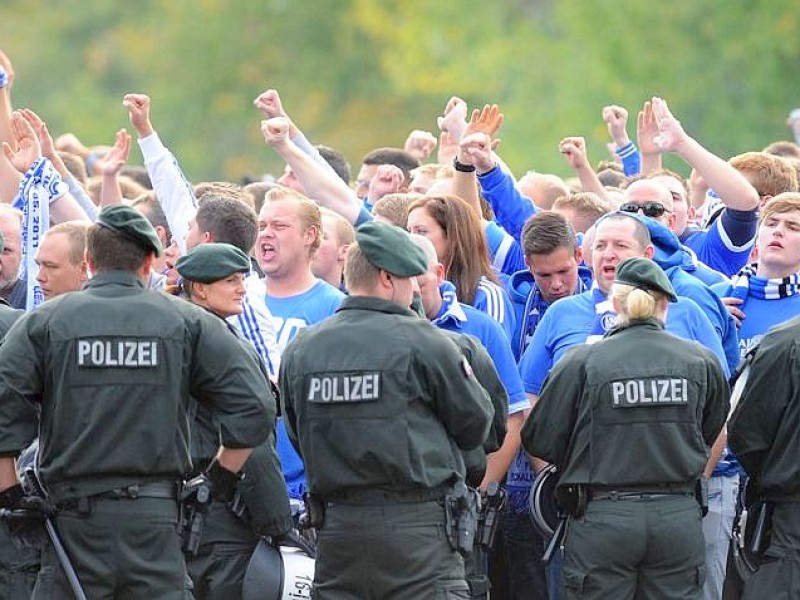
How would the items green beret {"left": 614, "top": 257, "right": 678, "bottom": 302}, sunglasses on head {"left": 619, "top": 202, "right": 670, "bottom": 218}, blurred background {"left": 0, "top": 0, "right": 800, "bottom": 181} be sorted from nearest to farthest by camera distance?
green beret {"left": 614, "top": 257, "right": 678, "bottom": 302} → sunglasses on head {"left": 619, "top": 202, "right": 670, "bottom": 218} → blurred background {"left": 0, "top": 0, "right": 800, "bottom": 181}

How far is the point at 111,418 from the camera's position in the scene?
26.1 ft

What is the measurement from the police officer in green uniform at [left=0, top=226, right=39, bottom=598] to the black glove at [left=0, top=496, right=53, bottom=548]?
2.43ft

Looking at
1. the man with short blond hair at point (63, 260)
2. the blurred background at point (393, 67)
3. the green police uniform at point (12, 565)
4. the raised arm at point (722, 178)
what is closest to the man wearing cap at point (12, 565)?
the green police uniform at point (12, 565)

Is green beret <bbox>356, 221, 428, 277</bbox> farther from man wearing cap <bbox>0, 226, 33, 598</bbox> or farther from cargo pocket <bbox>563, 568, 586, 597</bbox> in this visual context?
man wearing cap <bbox>0, 226, 33, 598</bbox>

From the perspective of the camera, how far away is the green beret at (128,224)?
8.12 m

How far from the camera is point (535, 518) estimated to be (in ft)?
29.7

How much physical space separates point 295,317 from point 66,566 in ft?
6.77

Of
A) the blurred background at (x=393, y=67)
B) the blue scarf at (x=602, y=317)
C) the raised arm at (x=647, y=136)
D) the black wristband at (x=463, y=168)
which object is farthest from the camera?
the blurred background at (x=393, y=67)

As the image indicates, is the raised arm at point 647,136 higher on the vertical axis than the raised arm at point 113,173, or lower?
higher

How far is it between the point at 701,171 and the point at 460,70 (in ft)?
66.3

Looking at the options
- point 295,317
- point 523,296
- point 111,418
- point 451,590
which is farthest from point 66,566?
point 523,296

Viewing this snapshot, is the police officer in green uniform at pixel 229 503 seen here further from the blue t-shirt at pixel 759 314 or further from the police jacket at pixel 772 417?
the blue t-shirt at pixel 759 314

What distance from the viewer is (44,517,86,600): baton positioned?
794 cm

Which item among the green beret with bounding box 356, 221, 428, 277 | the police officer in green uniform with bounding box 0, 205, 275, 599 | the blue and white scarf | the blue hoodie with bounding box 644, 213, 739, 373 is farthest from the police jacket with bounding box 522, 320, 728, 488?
the blue and white scarf
